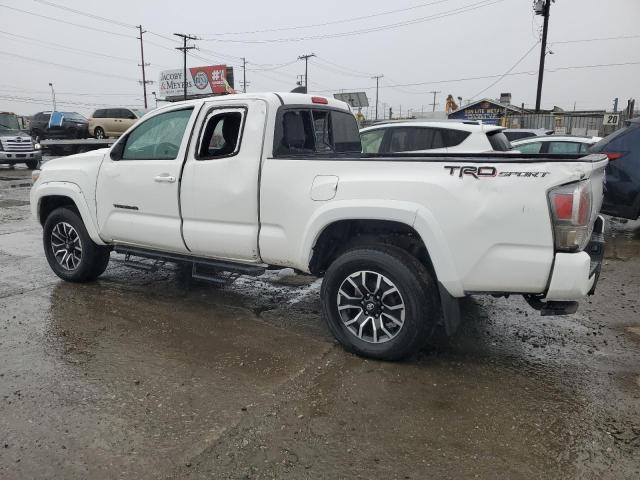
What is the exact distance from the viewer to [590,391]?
3314 millimetres

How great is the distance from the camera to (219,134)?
14.7ft

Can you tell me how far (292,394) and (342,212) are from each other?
1.28 m

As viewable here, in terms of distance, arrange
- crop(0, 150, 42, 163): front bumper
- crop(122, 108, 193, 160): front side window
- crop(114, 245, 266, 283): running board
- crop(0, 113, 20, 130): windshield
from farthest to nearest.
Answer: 1. crop(0, 113, 20, 130): windshield
2. crop(0, 150, 42, 163): front bumper
3. crop(122, 108, 193, 160): front side window
4. crop(114, 245, 266, 283): running board

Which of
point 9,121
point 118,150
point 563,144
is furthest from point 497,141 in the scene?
point 9,121

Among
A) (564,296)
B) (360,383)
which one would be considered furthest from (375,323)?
(564,296)

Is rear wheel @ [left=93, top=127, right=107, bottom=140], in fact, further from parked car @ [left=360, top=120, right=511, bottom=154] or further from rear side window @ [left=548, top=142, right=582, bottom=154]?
rear side window @ [left=548, top=142, right=582, bottom=154]

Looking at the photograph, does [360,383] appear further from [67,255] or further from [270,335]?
[67,255]

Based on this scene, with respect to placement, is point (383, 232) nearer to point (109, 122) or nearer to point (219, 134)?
point (219, 134)

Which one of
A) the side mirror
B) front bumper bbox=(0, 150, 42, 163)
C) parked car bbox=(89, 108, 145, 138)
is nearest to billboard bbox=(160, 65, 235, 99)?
parked car bbox=(89, 108, 145, 138)

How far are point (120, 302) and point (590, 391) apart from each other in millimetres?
4119

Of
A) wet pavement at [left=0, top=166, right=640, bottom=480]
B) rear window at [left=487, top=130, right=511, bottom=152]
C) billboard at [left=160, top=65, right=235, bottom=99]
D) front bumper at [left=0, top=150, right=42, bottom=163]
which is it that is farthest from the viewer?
billboard at [left=160, top=65, right=235, bottom=99]

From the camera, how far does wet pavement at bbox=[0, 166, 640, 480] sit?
8.48 ft

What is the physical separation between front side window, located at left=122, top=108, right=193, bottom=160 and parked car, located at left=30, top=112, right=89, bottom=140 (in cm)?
2536

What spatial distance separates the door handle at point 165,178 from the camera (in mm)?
4484
